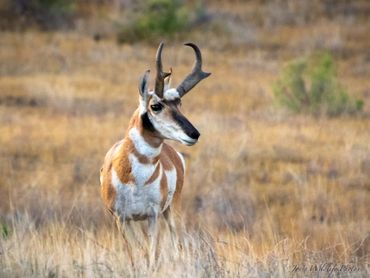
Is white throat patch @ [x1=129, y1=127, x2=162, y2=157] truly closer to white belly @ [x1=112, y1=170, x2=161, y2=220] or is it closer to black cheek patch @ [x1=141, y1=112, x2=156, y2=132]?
black cheek patch @ [x1=141, y1=112, x2=156, y2=132]

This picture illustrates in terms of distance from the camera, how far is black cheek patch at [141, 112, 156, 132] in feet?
26.3

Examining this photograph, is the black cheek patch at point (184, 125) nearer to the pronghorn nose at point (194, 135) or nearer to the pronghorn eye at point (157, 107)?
the pronghorn nose at point (194, 135)

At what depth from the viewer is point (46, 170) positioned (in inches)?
521

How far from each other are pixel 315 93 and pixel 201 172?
250 inches

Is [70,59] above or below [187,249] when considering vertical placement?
above

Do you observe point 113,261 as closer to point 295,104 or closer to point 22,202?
point 22,202

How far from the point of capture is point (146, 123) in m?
8.06

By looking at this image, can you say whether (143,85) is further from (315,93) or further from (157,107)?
(315,93)

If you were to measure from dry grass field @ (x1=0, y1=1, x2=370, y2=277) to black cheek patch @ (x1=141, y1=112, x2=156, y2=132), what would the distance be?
0.85 m

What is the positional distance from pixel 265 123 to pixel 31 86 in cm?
564

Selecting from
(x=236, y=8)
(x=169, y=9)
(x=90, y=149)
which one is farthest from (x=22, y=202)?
(x=236, y=8)

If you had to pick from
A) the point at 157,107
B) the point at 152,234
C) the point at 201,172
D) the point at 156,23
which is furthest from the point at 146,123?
the point at 156,23

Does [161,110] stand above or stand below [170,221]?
above

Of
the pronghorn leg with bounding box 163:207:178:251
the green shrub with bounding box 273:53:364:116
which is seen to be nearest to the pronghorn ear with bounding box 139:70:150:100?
the pronghorn leg with bounding box 163:207:178:251
